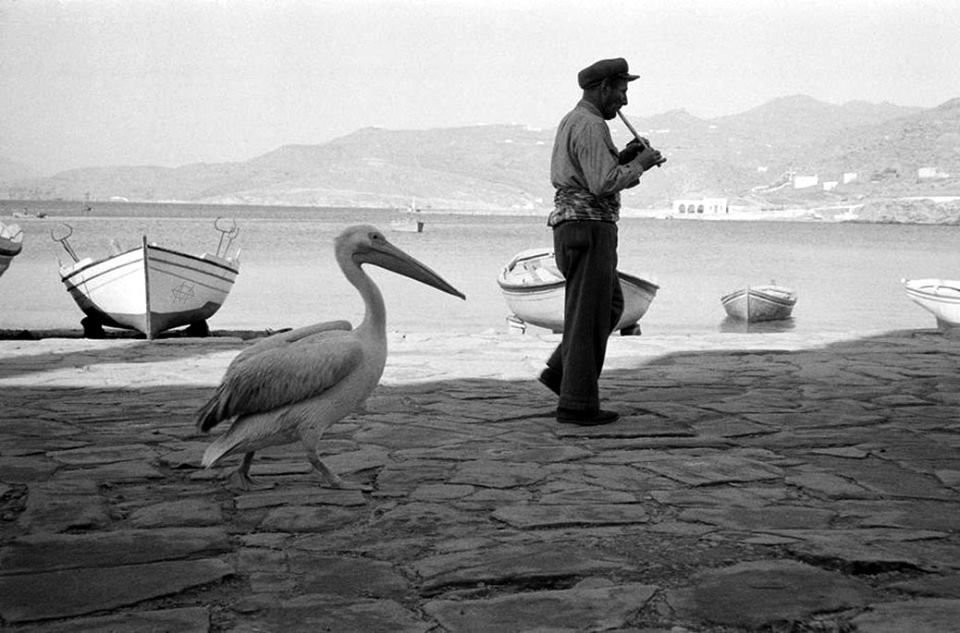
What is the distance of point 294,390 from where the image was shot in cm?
440

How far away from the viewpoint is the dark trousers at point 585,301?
5.82m

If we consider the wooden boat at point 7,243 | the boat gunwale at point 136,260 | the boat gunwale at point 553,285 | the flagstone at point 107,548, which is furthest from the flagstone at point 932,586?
the wooden boat at point 7,243

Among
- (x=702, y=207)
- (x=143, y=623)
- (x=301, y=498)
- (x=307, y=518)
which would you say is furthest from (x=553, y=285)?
(x=702, y=207)

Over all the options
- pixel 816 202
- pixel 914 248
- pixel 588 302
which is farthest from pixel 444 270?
pixel 816 202

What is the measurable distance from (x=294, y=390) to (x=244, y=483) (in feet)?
1.66

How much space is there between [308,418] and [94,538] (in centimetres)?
94

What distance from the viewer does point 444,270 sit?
37625 mm

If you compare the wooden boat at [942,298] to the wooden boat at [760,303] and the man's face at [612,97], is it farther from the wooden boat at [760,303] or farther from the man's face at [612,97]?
the man's face at [612,97]

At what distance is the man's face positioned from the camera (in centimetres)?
589

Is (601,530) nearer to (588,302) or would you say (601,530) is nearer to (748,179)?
(588,302)

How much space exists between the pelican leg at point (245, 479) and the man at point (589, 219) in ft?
6.31

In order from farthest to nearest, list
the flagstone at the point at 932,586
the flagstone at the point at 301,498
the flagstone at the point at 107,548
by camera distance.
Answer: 1. the flagstone at the point at 301,498
2. the flagstone at the point at 107,548
3. the flagstone at the point at 932,586

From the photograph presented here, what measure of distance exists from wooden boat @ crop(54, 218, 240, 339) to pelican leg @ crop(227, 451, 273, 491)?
11402 millimetres

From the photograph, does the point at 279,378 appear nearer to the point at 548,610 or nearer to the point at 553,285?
the point at 548,610
